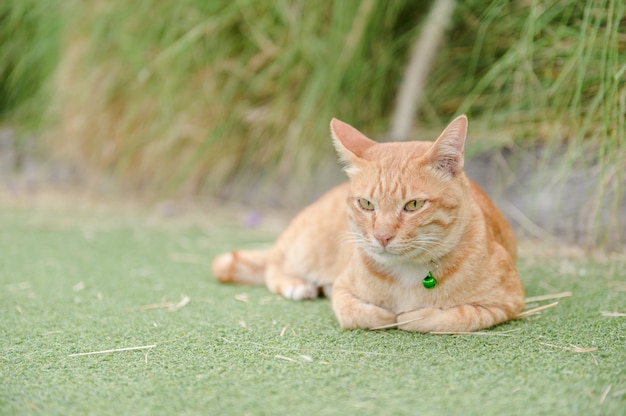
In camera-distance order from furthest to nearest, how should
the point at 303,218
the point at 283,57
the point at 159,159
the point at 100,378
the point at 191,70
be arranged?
the point at 159,159 → the point at 191,70 → the point at 283,57 → the point at 303,218 → the point at 100,378

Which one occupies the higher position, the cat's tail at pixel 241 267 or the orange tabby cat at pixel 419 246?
the orange tabby cat at pixel 419 246

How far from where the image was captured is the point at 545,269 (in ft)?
8.18

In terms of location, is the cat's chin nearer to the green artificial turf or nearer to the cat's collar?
the cat's collar

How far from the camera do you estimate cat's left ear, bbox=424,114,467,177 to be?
169cm

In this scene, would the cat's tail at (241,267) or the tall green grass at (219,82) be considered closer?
the cat's tail at (241,267)

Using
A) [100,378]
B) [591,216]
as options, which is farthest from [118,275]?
[591,216]

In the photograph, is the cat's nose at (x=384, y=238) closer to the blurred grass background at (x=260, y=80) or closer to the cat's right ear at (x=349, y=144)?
the cat's right ear at (x=349, y=144)

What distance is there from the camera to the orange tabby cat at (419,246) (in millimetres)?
1715

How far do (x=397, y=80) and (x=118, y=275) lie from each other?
1.92 m

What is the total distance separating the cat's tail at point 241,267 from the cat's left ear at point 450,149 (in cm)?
94

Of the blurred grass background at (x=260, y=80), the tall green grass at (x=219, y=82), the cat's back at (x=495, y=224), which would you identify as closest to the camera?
the cat's back at (x=495, y=224)

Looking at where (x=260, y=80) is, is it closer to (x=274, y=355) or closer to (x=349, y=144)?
(x=349, y=144)

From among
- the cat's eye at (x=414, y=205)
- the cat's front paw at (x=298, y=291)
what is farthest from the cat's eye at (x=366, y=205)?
the cat's front paw at (x=298, y=291)

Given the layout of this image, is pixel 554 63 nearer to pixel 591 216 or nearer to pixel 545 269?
pixel 591 216
